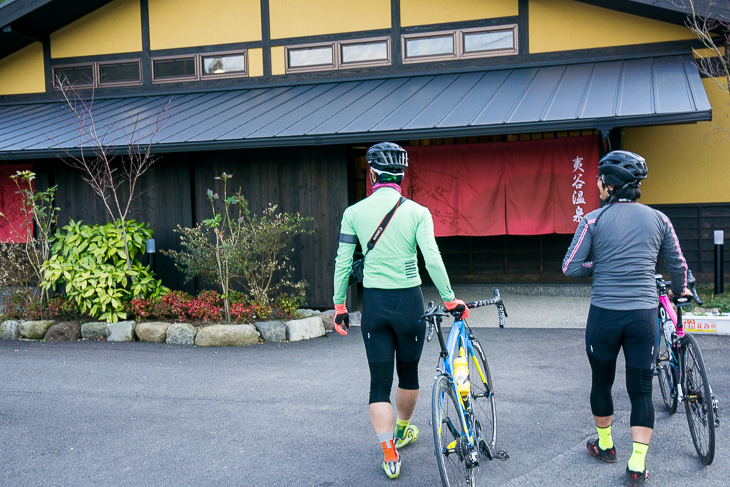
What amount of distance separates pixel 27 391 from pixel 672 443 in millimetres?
5583

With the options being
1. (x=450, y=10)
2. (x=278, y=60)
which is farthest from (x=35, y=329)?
(x=450, y=10)

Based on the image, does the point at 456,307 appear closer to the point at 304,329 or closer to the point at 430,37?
the point at 304,329

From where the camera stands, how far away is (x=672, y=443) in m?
4.54

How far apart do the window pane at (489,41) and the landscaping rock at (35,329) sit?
25.1 feet

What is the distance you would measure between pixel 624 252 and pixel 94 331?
694cm

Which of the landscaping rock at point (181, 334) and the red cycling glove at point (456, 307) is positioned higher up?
the red cycling glove at point (456, 307)

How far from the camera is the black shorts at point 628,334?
3887 millimetres

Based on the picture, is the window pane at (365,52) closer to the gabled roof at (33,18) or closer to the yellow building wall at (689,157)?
the yellow building wall at (689,157)

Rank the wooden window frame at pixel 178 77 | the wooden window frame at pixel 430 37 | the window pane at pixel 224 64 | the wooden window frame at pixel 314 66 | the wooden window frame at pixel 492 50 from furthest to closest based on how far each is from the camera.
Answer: the wooden window frame at pixel 178 77
the window pane at pixel 224 64
the wooden window frame at pixel 314 66
the wooden window frame at pixel 430 37
the wooden window frame at pixel 492 50

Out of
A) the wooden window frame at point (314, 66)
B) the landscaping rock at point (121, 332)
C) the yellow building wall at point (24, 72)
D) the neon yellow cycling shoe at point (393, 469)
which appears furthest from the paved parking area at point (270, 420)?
the yellow building wall at point (24, 72)

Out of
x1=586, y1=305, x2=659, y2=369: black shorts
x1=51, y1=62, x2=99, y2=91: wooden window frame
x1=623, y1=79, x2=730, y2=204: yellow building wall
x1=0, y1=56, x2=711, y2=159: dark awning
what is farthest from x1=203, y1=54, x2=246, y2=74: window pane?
x1=586, y1=305, x2=659, y2=369: black shorts

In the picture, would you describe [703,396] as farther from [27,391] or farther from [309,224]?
[309,224]

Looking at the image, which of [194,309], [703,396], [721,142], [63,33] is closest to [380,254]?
[703,396]

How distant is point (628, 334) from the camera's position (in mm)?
3914
